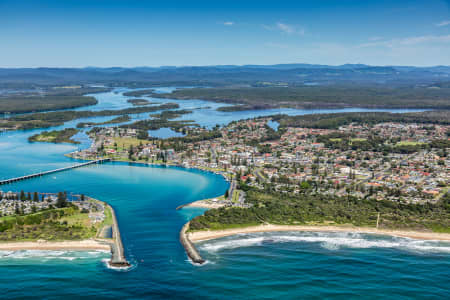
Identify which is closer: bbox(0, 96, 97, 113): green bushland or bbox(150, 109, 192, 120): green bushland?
bbox(150, 109, 192, 120): green bushland

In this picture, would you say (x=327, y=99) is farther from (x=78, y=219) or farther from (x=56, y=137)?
(x=78, y=219)

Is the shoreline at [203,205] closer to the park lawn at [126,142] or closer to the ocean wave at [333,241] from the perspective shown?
the ocean wave at [333,241]

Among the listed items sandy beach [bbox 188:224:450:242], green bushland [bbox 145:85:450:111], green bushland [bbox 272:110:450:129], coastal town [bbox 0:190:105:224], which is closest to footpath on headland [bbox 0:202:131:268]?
coastal town [bbox 0:190:105:224]

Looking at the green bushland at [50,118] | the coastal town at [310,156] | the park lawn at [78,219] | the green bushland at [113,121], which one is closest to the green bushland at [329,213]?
the coastal town at [310,156]

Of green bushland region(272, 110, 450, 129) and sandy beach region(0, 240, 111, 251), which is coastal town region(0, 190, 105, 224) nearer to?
sandy beach region(0, 240, 111, 251)

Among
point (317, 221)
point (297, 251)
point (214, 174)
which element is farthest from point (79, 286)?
point (214, 174)

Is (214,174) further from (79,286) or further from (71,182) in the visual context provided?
(79,286)

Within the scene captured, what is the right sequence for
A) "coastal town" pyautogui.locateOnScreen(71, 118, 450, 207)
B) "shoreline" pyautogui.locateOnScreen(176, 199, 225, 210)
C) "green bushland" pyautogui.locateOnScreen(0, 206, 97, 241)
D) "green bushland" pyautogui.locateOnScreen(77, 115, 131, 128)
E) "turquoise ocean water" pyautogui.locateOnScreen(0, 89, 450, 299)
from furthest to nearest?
"green bushland" pyautogui.locateOnScreen(77, 115, 131, 128) < "coastal town" pyautogui.locateOnScreen(71, 118, 450, 207) < "shoreline" pyautogui.locateOnScreen(176, 199, 225, 210) < "green bushland" pyautogui.locateOnScreen(0, 206, 97, 241) < "turquoise ocean water" pyautogui.locateOnScreen(0, 89, 450, 299)
